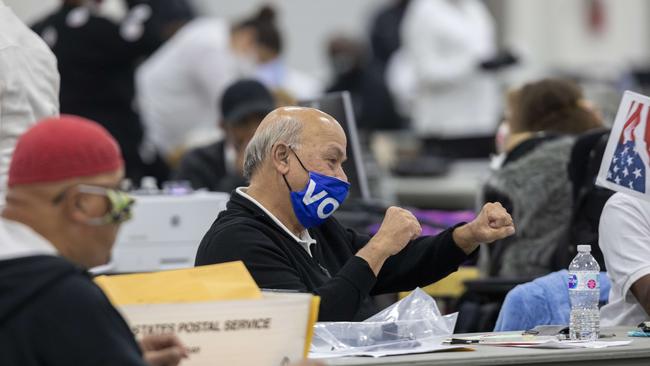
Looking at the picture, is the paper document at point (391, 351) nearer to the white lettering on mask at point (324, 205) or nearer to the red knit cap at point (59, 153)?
the white lettering on mask at point (324, 205)

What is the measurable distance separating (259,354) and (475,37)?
32.6 feet

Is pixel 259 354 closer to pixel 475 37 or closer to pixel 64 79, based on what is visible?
pixel 64 79

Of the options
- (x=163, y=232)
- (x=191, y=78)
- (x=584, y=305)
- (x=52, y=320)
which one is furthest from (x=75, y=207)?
(x=191, y=78)

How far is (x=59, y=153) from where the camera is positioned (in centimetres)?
309

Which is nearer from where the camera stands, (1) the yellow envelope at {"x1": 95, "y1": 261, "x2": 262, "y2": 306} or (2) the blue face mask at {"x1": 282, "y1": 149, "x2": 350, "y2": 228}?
(1) the yellow envelope at {"x1": 95, "y1": 261, "x2": 262, "y2": 306}

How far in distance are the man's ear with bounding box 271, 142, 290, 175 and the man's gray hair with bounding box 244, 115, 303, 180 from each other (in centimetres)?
1

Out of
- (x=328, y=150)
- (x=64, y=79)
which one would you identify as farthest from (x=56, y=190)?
(x=64, y=79)

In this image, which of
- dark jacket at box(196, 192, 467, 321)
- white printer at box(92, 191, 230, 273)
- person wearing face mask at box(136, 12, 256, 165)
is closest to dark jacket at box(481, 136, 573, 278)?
white printer at box(92, 191, 230, 273)

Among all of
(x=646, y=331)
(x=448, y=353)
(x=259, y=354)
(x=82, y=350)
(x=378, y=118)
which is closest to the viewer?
(x=82, y=350)

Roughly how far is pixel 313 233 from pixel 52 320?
179 cm

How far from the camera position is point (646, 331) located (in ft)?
14.3

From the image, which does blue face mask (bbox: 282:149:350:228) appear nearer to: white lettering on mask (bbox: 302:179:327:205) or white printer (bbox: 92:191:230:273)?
white lettering on mask (bbox: 302:179:327:205)

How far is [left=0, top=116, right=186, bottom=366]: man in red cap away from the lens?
2.93 metres

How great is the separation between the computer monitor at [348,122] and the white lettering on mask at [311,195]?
1671 mm
